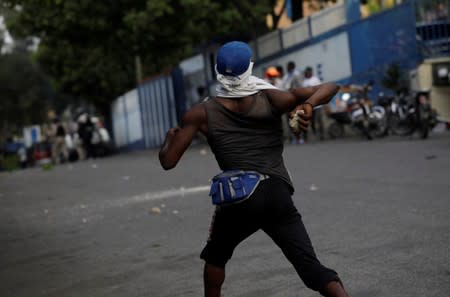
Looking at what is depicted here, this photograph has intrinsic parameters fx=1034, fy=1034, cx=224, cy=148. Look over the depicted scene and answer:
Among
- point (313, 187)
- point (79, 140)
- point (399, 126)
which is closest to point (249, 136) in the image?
point (313, 187)

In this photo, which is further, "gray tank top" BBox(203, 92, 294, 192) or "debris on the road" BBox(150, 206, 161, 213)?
"debris on the road" BBox(150, 206, 161, 213)

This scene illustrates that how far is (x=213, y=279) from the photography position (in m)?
5.36

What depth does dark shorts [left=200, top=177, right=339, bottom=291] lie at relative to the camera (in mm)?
4941

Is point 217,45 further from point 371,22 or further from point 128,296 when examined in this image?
point 128,296

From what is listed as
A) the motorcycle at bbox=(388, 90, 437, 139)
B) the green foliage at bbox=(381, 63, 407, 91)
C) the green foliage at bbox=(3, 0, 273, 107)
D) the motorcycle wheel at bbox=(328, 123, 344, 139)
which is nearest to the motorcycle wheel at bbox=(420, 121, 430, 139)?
the motorcycle at bbox=(388, 90, 437, 139)

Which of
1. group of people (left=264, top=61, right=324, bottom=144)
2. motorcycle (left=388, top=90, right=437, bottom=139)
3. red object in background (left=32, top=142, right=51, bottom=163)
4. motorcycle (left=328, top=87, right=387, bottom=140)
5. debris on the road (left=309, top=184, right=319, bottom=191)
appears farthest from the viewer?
red object in background (left=32, top=142, right=51, bottom=163)

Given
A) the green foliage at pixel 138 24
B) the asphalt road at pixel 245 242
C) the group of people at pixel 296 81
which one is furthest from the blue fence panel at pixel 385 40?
the asphalt road at pixel 245 242

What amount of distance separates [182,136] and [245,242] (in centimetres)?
376

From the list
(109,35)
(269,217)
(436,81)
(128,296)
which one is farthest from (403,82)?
(269,217)

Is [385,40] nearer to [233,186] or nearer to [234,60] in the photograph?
[234,60]

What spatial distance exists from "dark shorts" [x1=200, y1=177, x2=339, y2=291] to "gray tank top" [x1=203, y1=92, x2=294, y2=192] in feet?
0.35

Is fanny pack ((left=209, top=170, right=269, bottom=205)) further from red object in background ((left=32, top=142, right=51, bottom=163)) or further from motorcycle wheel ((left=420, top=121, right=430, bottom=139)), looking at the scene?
red object in background ((left=32, top=142, right=51, bottom=163))

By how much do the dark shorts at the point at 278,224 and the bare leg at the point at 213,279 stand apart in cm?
22

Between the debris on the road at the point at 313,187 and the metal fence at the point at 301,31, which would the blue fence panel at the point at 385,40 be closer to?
the metal fence at the point at 301,31
